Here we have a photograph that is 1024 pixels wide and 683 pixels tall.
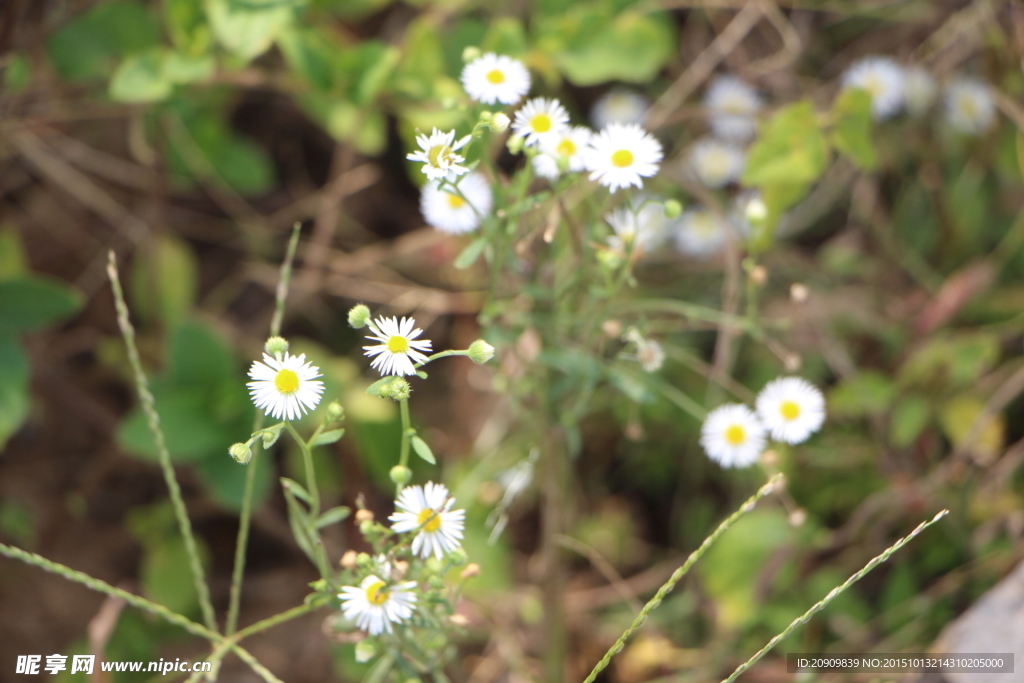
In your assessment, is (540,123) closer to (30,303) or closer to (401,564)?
(401,564)

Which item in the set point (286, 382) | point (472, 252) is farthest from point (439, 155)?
point (286, 382)

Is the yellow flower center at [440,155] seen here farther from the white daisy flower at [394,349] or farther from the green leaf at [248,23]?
the green leaf at [248,23]

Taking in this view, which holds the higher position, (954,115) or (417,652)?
(954,115)

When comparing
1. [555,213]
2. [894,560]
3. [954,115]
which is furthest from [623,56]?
[894,560]

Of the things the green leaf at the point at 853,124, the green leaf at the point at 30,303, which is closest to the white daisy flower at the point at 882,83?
the green leaf at the point at 853,124

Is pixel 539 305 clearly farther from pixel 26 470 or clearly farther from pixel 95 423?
pixel 26 470

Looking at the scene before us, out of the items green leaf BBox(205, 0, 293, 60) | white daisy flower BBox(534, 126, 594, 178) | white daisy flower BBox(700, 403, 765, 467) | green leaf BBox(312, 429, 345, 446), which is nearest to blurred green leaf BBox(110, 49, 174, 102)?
green leaf BBox(205, 0, 293, 60)

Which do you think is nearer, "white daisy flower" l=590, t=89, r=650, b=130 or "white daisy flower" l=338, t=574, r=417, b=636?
"white daisy flower" l=338, t=574, r=417, b=636

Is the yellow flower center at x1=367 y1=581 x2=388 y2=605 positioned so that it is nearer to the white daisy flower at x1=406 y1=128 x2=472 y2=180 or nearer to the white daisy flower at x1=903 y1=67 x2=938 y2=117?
the white daisy flower at x1=406 y1=128 x2=472 y2=180
